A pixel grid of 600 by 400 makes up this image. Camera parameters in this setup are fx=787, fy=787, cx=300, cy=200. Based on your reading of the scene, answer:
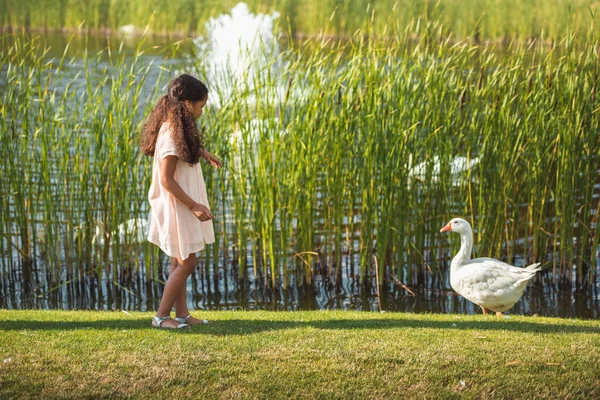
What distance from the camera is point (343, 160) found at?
272 inches

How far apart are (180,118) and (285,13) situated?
1702 centimetres

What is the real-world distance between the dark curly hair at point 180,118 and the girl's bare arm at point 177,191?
0.28ft

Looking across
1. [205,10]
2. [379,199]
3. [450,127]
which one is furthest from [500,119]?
[205,10]

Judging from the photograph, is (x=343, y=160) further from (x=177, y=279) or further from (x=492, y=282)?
(x=177, y=279)

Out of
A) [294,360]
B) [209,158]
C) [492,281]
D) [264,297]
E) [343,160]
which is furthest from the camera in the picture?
[264,297]

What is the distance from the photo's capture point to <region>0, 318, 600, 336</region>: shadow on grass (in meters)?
Result: 4.59

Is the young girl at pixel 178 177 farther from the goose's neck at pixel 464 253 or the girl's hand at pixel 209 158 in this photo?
the goose's neck at pixel 464 253

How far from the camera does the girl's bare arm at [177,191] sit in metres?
4.21

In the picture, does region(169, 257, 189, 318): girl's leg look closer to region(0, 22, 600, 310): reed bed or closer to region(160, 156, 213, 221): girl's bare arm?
region(160, 156, 213, 221): girl's bare arm

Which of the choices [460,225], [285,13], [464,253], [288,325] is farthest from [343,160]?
[285,13]

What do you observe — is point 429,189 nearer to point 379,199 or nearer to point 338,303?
point 379,199

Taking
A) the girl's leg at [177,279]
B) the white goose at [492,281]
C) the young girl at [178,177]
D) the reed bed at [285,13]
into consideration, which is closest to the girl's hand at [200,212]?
the young girl at [178,177]

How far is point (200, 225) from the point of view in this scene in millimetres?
4465

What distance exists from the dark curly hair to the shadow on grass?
3.39 ft
